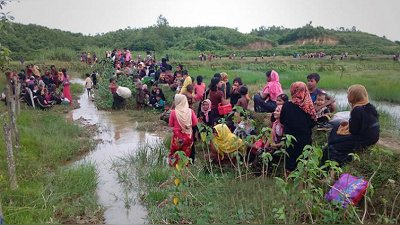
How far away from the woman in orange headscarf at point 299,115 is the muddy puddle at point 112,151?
2.02m

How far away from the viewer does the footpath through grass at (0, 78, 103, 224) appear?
3.77 meters

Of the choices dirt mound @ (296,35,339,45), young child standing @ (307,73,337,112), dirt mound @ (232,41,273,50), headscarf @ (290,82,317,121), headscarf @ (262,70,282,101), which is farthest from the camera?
dirt mound @ (232,41,273,50)

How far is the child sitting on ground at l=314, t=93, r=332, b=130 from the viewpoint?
16.0 feet

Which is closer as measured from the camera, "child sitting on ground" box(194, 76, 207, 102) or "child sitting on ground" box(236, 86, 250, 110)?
"child sitting on ground" box(236, 86, 250, 110)

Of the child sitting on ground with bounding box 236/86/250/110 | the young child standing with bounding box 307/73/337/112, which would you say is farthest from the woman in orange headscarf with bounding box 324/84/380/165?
the child sitting on ground with bounding box 236/86/250/110

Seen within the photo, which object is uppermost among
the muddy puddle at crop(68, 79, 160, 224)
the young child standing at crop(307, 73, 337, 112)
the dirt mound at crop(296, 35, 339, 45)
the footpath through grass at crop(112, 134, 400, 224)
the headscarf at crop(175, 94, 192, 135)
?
the dirt mound at crop(296, 35, 339, 45)

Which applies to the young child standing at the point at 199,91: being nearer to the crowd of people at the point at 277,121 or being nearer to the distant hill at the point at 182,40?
the crowd of people at the point at 277,121

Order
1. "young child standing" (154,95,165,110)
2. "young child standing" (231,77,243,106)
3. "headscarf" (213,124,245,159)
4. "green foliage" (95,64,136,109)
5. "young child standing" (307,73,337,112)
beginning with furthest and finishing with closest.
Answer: "green foliage" (95,64,136,109), "young child standing" (154,95,165,110), "young child standing" (231,77,243,106), "young child standing" (307,73,337,112), "headscarf" (213,124,245,159)

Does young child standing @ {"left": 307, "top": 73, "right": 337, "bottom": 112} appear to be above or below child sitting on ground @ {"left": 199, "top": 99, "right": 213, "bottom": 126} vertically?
above

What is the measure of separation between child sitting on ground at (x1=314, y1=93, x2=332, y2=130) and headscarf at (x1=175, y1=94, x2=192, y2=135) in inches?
74.6

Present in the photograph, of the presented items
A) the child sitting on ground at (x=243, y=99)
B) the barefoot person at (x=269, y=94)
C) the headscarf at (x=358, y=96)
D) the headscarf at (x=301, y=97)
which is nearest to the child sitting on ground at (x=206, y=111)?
the child sitting on ground at (x=243, y=99)

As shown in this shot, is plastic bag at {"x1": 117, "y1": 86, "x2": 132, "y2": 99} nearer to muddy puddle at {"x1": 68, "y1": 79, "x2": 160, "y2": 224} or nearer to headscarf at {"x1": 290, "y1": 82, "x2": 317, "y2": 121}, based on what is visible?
muddy puddle at {"x1": 68, "y1": 79, "x2": 160, "y2": 224}

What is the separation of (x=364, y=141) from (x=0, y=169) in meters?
4.79

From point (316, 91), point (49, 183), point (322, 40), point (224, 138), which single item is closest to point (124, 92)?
point (49, 183)
